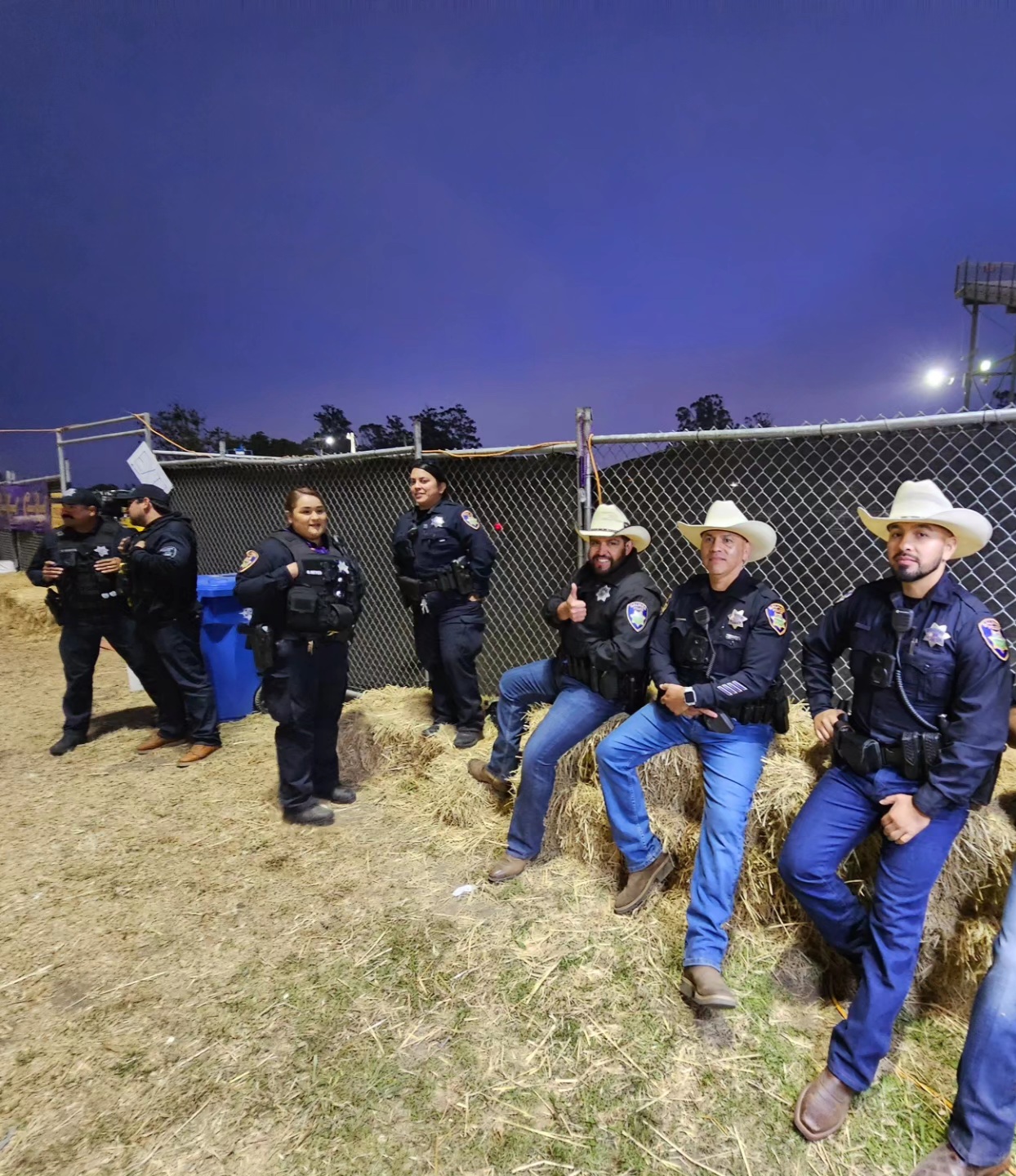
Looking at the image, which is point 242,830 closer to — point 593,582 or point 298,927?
point 298,927

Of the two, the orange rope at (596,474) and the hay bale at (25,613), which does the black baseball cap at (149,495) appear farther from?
the hay bale at (25,613)

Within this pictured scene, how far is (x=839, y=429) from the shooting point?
3201 millimetres

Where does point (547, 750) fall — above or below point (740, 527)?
below

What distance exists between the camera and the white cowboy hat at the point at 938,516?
233cm

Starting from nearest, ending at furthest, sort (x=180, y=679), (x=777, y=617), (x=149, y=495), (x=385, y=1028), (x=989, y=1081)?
(x=989, y=1081) → (x=385, y=1028) → (x=777, y=617) → (x=149, y=495) → (x=180, y=679)

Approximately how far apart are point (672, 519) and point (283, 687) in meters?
2.73

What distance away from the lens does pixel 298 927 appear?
2.96 m

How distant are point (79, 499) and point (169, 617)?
3.69 ft


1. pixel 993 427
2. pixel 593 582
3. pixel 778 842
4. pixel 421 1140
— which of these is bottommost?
pixel 421 1140

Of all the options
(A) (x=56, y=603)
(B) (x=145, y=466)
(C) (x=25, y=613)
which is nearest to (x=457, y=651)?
(A) (x=56, y=603)

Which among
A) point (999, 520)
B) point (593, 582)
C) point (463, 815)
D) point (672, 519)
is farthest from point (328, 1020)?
point (999, 520)

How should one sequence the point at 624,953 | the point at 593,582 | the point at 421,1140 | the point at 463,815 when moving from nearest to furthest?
the point at 421,1140
the point at 624,953
the point at 593,582
the point at 463,815

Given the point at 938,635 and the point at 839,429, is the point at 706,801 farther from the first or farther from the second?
the point at 839,429

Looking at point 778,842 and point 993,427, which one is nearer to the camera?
point 778,842
